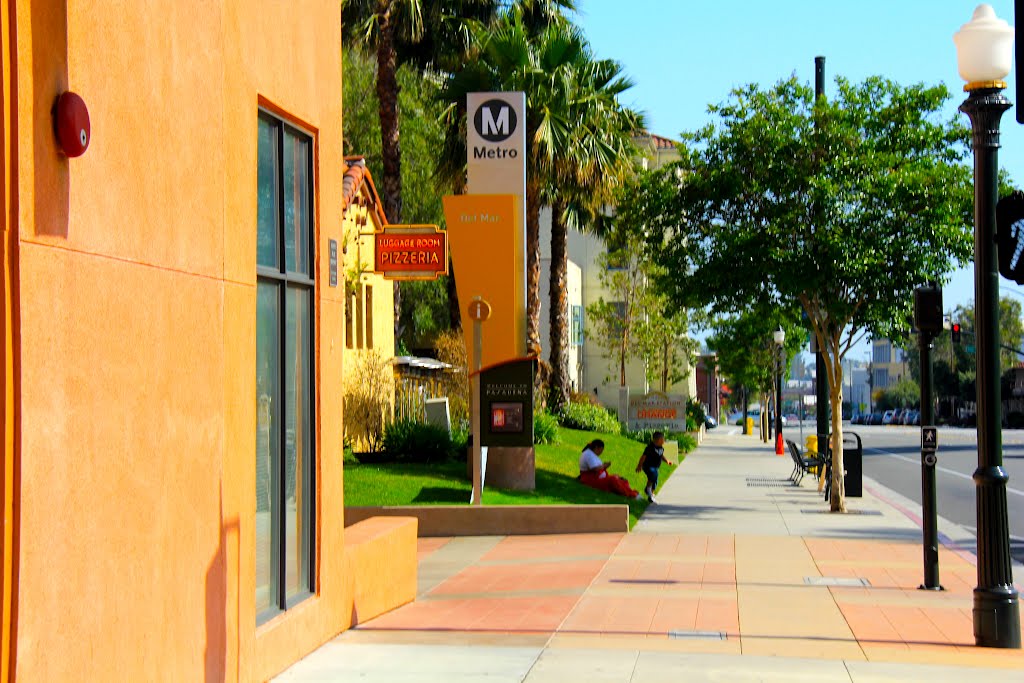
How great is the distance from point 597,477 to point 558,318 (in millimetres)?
13164

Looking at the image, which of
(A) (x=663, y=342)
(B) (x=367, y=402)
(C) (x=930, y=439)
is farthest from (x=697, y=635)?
(A) (x=663, y=342)

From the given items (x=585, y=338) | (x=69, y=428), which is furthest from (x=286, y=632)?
(x=585, y=338)

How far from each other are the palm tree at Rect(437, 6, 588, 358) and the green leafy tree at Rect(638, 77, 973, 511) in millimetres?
6730

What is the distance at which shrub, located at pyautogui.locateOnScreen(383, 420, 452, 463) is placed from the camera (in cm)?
2353

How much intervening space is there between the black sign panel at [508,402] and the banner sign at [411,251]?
198 cm

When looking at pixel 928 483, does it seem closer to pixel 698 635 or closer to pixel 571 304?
pixel 698 635

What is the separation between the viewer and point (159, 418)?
21.8 feet

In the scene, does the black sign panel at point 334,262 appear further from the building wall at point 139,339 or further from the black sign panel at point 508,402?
the black sign panel at point 508,402

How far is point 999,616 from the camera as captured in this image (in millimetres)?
9773

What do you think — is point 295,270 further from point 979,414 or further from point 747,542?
point 747,542

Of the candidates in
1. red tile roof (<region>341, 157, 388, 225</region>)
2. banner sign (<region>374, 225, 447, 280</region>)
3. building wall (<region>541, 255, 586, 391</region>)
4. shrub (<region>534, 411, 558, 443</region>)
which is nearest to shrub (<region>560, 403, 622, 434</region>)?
shrub (<region>534, 411, 558, 443</region>)

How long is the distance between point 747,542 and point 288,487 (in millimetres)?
9986

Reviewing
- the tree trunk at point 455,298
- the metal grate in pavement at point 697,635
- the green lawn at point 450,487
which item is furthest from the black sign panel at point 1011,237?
the tree trunk at point 455,298

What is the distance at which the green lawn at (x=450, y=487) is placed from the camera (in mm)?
19719
